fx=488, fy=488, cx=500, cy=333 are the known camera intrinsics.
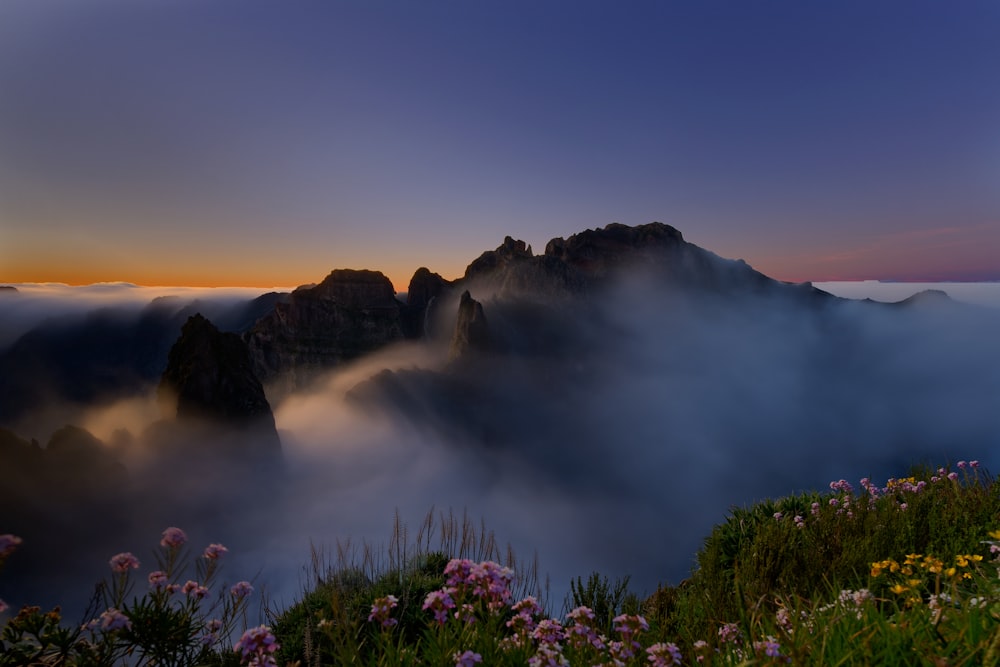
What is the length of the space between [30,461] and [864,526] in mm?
117595

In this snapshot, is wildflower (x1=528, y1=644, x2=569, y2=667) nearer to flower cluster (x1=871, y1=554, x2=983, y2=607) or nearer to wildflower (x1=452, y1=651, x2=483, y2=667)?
wildflower (x1=452, y1=651, x2=483, y2=667)

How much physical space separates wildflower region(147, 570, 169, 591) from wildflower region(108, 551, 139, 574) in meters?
0.15

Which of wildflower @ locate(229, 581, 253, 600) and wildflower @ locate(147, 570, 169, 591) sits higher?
wildflower @ locate(147, 570, 169, 591)

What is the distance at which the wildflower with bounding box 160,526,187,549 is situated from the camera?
3.89 m

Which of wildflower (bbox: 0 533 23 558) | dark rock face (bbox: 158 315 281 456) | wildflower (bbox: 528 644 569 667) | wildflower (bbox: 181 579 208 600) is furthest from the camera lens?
dark rock face (bbox: 158 315 281 456)

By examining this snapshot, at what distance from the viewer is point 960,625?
287 centimetres

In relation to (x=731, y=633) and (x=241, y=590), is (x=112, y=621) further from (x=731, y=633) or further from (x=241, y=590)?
(x=731, y=633)

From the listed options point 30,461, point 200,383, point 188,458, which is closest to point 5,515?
point 30,461

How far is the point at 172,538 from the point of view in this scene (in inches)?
157

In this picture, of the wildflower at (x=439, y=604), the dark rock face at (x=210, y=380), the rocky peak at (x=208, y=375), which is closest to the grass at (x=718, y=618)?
the wildflower at (x=439, y=604)

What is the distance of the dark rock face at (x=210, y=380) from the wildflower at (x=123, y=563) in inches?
4320

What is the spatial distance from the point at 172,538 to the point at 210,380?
387 ft

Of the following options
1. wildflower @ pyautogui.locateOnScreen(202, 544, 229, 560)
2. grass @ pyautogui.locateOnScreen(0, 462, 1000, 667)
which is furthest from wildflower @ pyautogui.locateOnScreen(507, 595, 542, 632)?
wildflower @ pyautogui.locateOnScreen(202, 544, 229, 560)

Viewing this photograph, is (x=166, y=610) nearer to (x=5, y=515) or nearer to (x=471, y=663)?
(x=471, y=663)
